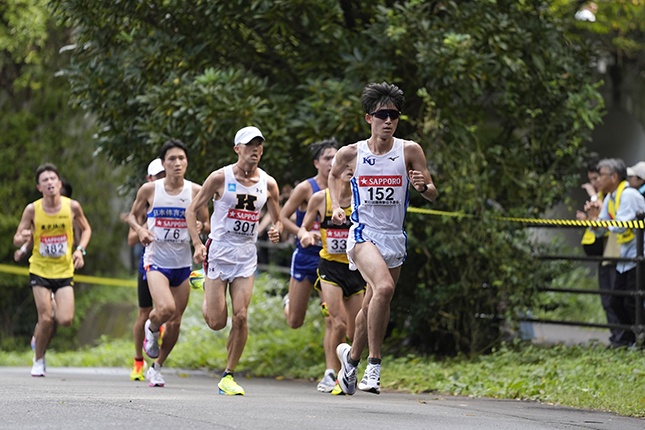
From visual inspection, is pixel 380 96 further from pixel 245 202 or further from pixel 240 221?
pixel 240 221

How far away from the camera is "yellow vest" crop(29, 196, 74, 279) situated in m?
14.5

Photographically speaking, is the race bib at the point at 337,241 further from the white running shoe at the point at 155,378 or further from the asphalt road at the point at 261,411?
the white running shoe at the point at 155,378

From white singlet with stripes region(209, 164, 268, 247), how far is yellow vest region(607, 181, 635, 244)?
4.31 meters

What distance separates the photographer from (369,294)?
34.1ft

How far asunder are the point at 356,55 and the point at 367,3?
Result: 105 centimetres

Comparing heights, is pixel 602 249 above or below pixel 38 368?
above

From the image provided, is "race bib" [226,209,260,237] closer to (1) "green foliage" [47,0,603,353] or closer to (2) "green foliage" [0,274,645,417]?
(2) "green foliage" [0,274,645,417]

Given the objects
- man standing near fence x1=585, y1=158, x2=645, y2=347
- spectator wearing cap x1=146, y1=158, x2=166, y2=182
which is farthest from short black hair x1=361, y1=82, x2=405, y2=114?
man standing near fence x1=585, y1=158, x2=645, y2=347

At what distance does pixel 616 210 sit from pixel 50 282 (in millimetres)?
6034

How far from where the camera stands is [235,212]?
38.1ft

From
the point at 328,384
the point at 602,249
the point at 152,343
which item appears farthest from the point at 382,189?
the point at 602,249

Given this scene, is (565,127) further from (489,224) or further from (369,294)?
(369,294)

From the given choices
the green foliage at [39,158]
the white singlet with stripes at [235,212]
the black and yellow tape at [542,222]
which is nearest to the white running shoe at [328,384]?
the white singlet with stripes at [235,212]


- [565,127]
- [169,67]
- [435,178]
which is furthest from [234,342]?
[565,127]
